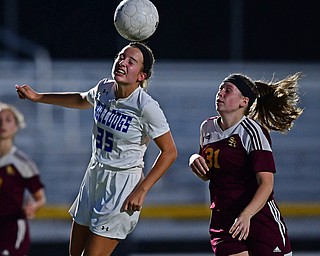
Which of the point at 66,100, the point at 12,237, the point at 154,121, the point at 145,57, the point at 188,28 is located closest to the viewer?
the point at 154,121

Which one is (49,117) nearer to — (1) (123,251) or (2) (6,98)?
(2) (6,98)

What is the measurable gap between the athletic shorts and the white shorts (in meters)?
0.46

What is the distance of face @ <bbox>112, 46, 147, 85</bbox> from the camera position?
5.46 metres

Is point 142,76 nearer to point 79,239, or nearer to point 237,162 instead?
point 237,162

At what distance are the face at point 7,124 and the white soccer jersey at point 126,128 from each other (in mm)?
1842

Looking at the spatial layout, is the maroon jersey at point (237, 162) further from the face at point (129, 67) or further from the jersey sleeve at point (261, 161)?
the face at point (129, 67)

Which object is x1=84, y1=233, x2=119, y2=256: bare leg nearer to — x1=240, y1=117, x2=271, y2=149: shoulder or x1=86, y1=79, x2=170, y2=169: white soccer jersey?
x1=86, y1=79, x2=170, y2=169: white soccer jersey

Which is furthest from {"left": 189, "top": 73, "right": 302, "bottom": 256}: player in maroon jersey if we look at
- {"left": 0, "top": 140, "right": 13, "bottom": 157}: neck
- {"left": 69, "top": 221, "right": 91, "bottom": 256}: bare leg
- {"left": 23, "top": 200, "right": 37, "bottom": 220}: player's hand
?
{"left": 0, "top": 140, "right": 13, "bottom": 157}: neck

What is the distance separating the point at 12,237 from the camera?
723 centimetres

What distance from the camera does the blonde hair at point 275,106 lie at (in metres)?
5.76

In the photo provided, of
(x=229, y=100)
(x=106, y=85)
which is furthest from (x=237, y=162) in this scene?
(x=106, y=85)

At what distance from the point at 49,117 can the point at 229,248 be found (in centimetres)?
918

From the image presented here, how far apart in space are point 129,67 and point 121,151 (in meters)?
0.43

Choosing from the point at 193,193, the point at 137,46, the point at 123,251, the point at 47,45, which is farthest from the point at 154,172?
the point at 47,45
